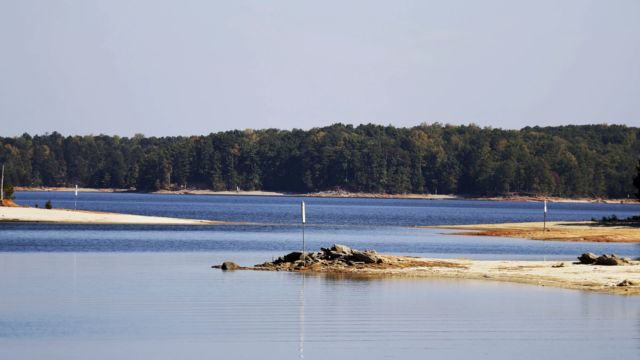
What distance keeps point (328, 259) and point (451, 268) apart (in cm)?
478

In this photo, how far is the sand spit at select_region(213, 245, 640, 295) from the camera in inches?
1635

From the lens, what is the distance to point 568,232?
80625mm

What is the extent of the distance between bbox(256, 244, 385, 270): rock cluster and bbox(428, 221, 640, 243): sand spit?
101ft

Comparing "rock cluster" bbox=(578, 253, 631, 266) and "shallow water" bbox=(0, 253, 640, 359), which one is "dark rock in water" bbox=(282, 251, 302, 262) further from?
"rock cluster" bbox=(578, 253, 631, 266)

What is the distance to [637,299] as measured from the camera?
1388 inches

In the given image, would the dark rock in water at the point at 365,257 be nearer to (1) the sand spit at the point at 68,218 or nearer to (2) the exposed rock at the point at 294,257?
(2) the exposed rock at the point at 294,257

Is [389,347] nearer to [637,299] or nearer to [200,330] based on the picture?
[200,330]

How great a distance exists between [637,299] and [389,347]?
12385 mm

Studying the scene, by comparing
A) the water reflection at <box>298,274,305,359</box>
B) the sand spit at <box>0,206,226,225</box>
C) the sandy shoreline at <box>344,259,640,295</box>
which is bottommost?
the water reflection at <box>298,274,305,359</box>

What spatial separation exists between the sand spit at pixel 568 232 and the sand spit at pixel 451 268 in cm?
2695

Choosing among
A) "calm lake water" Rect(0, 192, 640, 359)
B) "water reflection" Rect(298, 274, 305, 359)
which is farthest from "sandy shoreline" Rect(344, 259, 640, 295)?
"water reflection" Rect(298, 274, 305, 359)

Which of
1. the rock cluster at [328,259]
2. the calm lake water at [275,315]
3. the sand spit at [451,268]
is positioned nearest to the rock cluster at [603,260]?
the sand spit at [451,268]

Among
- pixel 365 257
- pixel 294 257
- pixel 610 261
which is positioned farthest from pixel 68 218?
pixel 610 261

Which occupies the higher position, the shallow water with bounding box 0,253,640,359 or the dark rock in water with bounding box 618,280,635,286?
the dark rock in water with bounding box 618,280,635,286
